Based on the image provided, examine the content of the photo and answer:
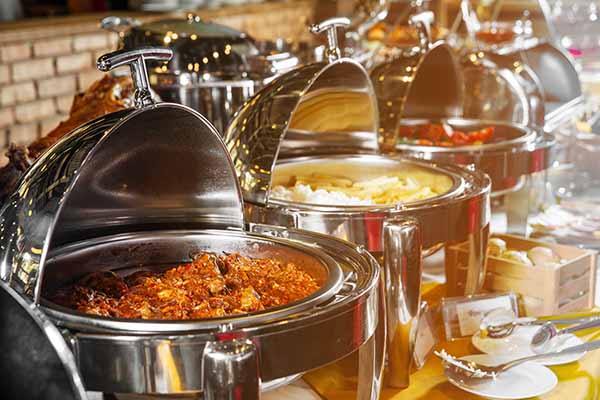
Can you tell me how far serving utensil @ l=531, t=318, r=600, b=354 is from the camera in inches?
80.4

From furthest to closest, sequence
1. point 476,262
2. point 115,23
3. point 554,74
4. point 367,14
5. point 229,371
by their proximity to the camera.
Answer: point 554,74, point 367,14, point 115,23, point 476,262, point 229,371

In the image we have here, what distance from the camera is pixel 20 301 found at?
124 centimetres

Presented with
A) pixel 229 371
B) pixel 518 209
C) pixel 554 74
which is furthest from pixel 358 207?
pixel 554 74

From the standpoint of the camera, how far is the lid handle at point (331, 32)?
2133 mm

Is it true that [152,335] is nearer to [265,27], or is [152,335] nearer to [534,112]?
[534,112]

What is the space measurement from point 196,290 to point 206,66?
1.32 meters

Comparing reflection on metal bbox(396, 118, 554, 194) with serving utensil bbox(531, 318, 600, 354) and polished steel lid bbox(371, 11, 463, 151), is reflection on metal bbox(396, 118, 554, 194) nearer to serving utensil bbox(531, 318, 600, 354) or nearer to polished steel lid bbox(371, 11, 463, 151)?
polished steel lid bbox(371, 11, 463, 151)

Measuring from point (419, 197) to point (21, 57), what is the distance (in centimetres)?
269

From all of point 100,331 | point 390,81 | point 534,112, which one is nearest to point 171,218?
point 100,331

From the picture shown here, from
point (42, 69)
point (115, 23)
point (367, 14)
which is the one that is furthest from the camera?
point (42, 69)

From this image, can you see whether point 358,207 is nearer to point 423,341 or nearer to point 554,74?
point 423,341

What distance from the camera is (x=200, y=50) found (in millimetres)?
2754

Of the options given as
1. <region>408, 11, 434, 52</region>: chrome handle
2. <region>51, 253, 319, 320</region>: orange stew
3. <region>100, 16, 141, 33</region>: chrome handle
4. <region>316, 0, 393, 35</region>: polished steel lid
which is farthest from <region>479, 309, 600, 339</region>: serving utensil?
<region>316, 0, 393, 35</region>: polished steel lid

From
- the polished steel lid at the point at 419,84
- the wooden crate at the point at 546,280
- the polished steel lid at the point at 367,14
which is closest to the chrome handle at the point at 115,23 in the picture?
the polished steel lid at the point at 419,84
